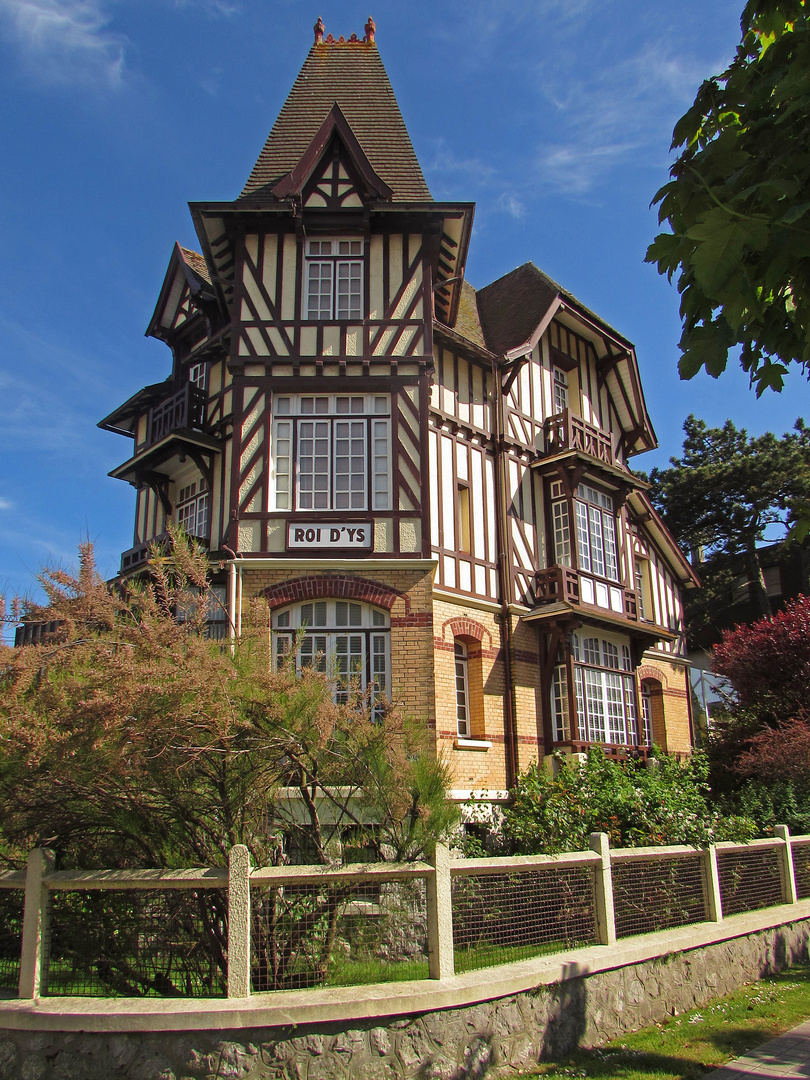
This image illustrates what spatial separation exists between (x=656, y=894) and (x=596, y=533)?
10.3 m

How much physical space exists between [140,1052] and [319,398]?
35.7 feet

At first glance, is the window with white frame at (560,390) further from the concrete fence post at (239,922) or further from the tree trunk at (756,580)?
the tree trunk at (756,580)

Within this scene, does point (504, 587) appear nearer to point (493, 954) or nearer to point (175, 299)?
point (175, 299)

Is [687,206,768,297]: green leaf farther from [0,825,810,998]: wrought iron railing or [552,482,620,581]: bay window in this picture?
[552,482,620,581]: bay window

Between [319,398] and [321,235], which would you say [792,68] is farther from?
[321,235]

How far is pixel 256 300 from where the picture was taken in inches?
614

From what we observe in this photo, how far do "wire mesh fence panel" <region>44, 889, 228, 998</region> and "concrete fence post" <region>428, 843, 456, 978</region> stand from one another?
1576 mm

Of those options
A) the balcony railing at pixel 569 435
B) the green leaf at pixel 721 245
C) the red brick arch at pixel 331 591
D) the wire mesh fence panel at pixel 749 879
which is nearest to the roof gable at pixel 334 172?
the balcony railing at pixel 569 435

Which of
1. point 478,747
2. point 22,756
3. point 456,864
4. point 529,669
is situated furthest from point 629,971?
point 529,669

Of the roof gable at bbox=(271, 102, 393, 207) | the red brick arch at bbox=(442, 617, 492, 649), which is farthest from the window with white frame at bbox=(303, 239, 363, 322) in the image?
the red brick arch at bbox=(442, 617, 492, 649)

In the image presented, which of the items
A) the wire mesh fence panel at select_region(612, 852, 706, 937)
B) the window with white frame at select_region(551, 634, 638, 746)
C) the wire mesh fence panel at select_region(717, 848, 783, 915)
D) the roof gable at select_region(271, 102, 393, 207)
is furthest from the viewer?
the window with white frame at select_region(551, 634, 638, 746)

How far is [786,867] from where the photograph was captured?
1283cm

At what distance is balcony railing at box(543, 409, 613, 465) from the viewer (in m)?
18.8

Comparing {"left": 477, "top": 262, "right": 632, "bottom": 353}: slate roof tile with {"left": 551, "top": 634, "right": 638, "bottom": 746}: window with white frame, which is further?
{"left": 477, "top": 262, "right": 632, "bottom": 353}: slate roof tile
